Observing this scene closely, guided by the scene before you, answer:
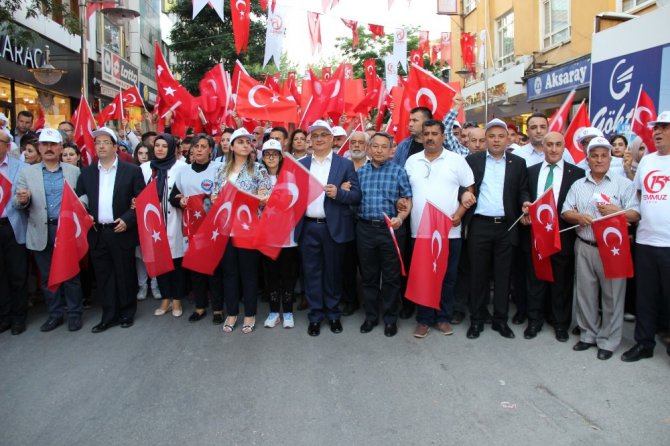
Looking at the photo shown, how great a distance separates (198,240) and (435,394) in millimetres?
2750

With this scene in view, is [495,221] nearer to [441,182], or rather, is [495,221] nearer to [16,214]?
[441,182]

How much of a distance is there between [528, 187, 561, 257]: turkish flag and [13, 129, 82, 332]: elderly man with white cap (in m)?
4.62

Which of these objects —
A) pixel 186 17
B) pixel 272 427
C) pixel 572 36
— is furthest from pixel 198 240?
pixel 186 17

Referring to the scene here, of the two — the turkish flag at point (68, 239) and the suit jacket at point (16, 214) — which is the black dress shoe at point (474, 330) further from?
the suit jacket at point (16, 214)

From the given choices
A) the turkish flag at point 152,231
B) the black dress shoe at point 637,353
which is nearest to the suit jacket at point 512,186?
the black dress shoe at point 637,353

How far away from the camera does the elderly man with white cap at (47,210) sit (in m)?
5.56

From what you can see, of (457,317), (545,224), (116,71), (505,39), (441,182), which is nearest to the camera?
(545,224)

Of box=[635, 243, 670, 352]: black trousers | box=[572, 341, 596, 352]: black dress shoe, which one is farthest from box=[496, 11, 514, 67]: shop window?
box=[572, 341, 596, 352]: black dress shoe

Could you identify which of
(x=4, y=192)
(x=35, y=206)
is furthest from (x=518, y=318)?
(x=4, y=192)

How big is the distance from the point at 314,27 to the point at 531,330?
9910 millimetres

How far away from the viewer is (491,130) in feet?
17.3

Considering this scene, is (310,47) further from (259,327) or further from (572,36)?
(259,327)

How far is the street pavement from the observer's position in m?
3.44

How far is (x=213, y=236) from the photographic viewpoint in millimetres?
5395
